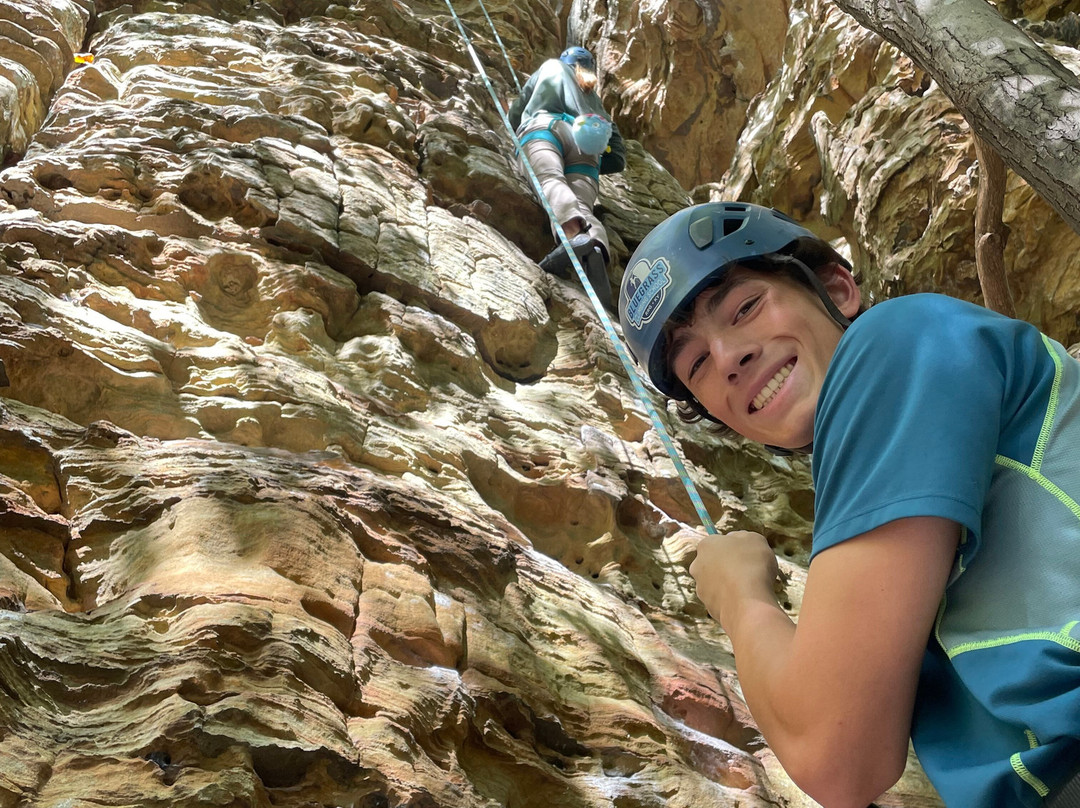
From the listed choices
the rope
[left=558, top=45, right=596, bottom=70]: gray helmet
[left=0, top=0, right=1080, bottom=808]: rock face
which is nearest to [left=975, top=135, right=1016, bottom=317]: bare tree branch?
[left=0, top=0, right=1080, bottom=808]: rock face

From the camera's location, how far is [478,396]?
509 cm

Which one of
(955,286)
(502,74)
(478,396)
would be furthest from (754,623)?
(502,74)

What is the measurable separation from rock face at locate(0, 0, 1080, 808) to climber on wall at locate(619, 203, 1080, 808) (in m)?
1.29

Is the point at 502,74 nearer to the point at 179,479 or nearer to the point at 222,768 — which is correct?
the point at 179,479

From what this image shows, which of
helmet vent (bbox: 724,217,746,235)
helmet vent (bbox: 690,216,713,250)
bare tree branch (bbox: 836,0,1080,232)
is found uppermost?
bare tree branch (bbox: 836,0,1080,232)

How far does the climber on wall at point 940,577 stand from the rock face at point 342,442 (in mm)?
1290

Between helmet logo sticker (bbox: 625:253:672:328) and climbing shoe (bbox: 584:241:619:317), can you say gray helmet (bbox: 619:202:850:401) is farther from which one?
climbing shoe (bbox: 584:241:619:317)

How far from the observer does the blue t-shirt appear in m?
1.23

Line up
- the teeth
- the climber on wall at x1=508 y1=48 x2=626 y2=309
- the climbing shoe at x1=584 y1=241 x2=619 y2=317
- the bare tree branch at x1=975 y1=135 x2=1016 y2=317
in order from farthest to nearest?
1. the climber on wall at x1=508 y1=48 x2=626 y2=309
2. the climbing shoe at x1=584 y1=241 x2=619 y2=317
3. the bare tree branch at x1=975 y1=135 x2=1016 y2=317
4. the teeth

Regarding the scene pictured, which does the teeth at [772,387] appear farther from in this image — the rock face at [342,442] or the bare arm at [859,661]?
the rock face at [342,442]

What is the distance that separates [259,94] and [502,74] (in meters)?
4.70

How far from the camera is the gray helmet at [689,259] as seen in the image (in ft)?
7.14

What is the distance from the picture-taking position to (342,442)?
12.7 feet

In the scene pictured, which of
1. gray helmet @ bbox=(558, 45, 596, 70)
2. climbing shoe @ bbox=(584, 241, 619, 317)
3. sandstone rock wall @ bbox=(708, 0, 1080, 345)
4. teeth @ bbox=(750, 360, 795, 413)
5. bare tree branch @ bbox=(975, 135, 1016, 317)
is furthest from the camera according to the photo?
gray helmet @ bbox=(558, 45, 596, 70)
